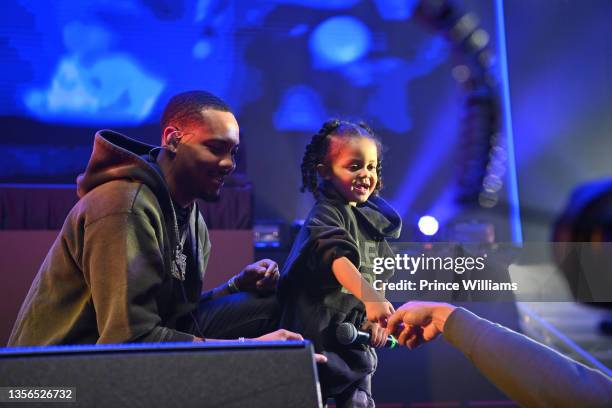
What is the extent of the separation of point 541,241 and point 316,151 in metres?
0.99

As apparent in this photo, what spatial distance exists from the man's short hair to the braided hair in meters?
0.43

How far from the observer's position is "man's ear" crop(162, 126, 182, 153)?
1.55 m

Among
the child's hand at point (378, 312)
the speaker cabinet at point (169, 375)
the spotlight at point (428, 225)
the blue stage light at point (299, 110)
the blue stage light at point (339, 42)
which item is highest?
the blue stage light at point (339, 42)

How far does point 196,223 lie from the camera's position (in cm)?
162

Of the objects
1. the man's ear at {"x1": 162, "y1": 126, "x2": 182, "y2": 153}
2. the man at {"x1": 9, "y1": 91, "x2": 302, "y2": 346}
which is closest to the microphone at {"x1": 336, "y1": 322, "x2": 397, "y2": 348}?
the man at {"x1": 9, "y1": 91, "x2": 302, "y2": 346}

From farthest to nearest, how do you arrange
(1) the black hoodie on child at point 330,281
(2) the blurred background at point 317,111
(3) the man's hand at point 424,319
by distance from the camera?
(2) the blurred background at point 317,111 → (1) the black hoodie on child at point 330,281 → (3) the man's hand at point 424,319

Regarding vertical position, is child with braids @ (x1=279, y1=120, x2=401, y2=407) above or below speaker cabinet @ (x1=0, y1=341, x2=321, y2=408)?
above

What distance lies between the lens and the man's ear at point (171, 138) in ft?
5.10

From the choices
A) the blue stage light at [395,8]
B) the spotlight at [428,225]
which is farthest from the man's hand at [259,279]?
the blue stage light at [395,8]

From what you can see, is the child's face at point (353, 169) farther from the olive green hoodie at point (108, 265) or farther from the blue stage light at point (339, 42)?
the olive green hoodie at point (108, 265)

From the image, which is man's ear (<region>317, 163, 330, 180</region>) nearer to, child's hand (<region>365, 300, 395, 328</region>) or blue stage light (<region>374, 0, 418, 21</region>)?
child's hand (<region>365, 300, 395, 328</region>)

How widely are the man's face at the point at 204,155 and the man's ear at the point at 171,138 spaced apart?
1 cm

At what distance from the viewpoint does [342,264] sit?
5.72 feet

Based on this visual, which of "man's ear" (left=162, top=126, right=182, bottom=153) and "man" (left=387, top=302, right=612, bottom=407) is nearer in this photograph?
"man" (left=387, top=302, right=612, bottom=407)
